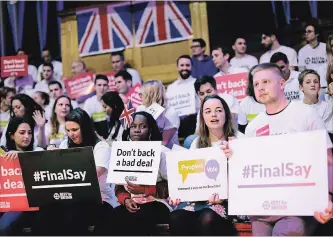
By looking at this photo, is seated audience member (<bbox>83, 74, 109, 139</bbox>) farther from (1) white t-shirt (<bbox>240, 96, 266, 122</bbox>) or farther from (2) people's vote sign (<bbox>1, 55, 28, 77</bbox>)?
(1) white t-shirt (<bbox>240, 96, 266, 122</bbox>)

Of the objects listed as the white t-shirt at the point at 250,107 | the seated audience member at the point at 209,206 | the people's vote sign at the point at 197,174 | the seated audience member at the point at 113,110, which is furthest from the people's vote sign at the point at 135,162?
the white t-shirt at the point at 250,107

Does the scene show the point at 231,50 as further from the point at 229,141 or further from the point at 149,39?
the point at 229,141

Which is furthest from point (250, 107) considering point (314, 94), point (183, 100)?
point (183, 100)

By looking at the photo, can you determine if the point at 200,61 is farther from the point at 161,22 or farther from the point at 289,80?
the point at 289,80

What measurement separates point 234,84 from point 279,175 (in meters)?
2.03

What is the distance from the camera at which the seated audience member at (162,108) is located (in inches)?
198

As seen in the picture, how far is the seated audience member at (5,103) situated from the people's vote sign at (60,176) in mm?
2406

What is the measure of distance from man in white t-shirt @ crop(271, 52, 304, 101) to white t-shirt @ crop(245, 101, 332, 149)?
1149 mm

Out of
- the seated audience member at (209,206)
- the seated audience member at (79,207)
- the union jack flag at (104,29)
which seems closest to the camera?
the seated audience member at (209,206)

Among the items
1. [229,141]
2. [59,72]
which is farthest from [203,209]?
[59,72]

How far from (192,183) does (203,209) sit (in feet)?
0.64

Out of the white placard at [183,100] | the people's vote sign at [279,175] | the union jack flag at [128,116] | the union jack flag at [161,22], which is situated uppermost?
the union jack flag at [161,22]

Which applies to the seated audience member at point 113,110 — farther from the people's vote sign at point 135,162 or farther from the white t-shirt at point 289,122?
the white t-shirt at point 289,122

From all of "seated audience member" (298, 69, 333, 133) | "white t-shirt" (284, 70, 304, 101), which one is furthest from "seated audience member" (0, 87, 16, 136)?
"seated audience member" (298, 69, 333, 133)
